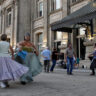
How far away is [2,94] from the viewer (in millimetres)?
4855

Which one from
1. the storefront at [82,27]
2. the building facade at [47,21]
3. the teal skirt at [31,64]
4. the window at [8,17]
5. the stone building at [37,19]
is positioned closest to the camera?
the teal skirt at [31,64]

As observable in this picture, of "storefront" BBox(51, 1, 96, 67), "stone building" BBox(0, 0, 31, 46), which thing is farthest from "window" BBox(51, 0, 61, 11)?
"stone building" BBox(0, 0, 31, 46)

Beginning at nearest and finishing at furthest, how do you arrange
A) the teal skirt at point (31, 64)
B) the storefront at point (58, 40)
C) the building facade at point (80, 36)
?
the teal skirt at point (31, 64) → the building facade at point (80, 36) → the storefront at point (58, 40)

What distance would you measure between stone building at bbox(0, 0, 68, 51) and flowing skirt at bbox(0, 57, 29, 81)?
12432 millimetres

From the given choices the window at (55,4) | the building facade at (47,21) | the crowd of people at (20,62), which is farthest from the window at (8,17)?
the crowd of people at (20,62)

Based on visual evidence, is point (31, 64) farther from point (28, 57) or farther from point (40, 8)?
point (40, 8)

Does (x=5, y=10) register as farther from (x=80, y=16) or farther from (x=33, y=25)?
(x=80, y=16)

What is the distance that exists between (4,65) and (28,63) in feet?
4.15

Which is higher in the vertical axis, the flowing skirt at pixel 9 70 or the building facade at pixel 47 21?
the building facade at pixel 47 21

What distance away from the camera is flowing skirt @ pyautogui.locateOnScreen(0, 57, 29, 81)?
18.9 feet

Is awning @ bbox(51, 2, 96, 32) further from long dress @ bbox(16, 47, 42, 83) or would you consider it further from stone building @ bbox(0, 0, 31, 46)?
stone building @ bbox(0, 0, 31, 46)

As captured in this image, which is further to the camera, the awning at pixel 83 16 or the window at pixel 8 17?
the window at pixel 8 17

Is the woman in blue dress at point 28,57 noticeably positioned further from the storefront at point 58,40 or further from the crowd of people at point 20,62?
the storefront at point 58,40

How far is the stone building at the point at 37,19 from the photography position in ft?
66.9
